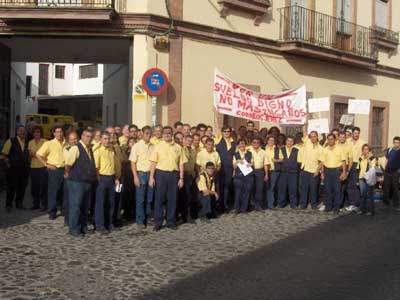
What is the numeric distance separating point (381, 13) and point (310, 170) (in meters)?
12.4

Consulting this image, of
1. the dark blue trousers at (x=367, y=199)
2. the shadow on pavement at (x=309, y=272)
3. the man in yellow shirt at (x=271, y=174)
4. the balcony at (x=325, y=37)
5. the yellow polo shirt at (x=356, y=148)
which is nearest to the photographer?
the shadow on pavement at (x=309, y=272)

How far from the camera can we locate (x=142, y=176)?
35.1ft

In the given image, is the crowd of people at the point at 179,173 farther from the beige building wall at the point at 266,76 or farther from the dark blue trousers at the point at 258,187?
the beige building wall at the point at 266,76

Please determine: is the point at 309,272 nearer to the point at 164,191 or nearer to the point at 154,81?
the point at 164,191

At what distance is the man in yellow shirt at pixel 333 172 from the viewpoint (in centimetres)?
1295

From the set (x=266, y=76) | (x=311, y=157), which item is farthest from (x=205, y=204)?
(x=266, y=76)

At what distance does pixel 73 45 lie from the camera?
55.3 feet

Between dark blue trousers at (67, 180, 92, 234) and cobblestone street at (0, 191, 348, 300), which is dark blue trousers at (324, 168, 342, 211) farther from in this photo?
dark blue trousers at (67, 180, 92, 234)

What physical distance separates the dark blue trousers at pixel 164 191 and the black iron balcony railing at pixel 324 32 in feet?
29.1

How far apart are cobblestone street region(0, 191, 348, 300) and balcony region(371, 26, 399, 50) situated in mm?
12156

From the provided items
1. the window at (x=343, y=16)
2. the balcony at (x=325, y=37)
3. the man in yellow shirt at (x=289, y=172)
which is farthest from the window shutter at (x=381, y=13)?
the man in yellow shirt at (x=289, y=172)

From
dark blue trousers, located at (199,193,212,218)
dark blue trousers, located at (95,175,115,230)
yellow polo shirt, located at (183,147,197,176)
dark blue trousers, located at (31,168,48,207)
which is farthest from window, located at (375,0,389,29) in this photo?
dark blue trousers, located at (95,175,115,230)

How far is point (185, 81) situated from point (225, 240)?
6.61 meters

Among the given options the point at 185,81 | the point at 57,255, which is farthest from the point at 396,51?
the point at 57,255
